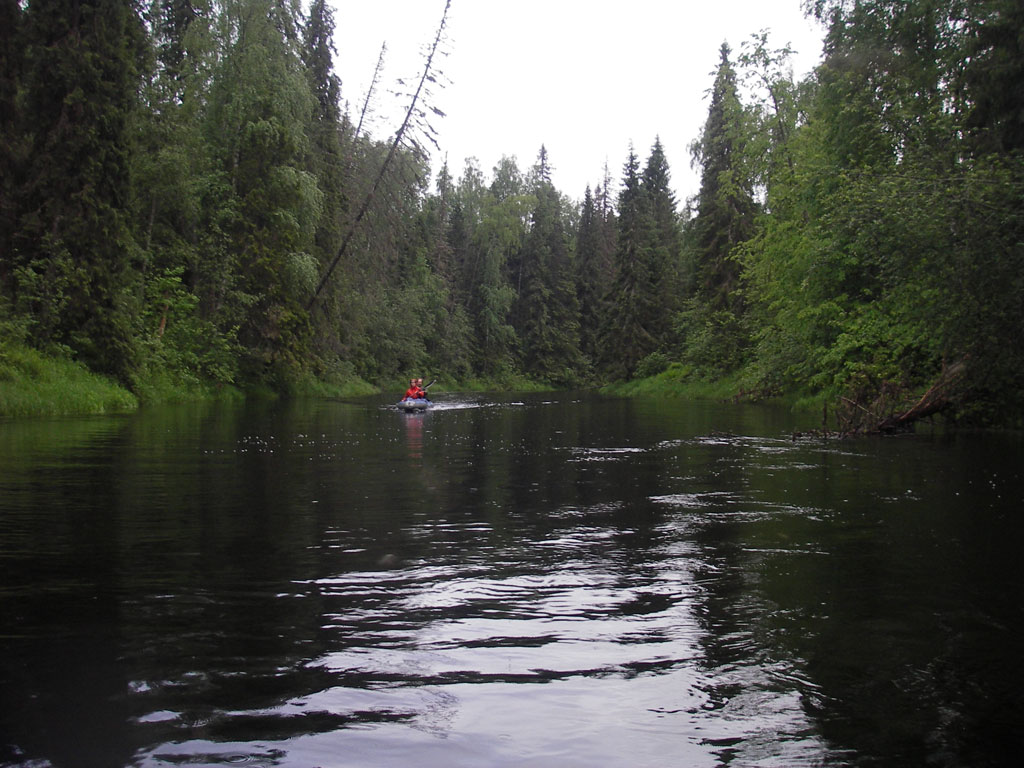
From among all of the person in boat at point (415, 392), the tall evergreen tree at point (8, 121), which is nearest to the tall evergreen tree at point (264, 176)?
the person in boat at point (415, 392)

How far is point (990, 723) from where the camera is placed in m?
4.29

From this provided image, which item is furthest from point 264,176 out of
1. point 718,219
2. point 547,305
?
point 547,305

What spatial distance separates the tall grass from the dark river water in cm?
1166

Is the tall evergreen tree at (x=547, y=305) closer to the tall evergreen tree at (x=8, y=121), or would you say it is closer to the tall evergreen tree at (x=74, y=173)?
the tall evergreen tree at (x=74, y=173)

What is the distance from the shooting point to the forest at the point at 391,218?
20.0m

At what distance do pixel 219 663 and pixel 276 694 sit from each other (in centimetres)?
60

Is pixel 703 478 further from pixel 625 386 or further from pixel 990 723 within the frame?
pixel 625 386

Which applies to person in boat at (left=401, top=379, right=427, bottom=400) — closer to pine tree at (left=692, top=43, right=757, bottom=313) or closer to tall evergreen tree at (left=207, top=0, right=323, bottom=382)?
tall evergreen tree at (left=207, top=0, right=323, bottom=382)

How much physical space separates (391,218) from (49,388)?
93.8ft

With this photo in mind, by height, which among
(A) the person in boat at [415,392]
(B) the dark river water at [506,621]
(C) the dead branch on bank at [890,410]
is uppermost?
(A) the person in boat at [415,392]

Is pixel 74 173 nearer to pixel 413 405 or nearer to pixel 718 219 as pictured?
pixel 413 405

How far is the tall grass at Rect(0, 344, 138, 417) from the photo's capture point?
75.8ft

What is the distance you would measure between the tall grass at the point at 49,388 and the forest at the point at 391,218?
21cm

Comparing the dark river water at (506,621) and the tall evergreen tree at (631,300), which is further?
the tall evergreen tree at (631,300)
